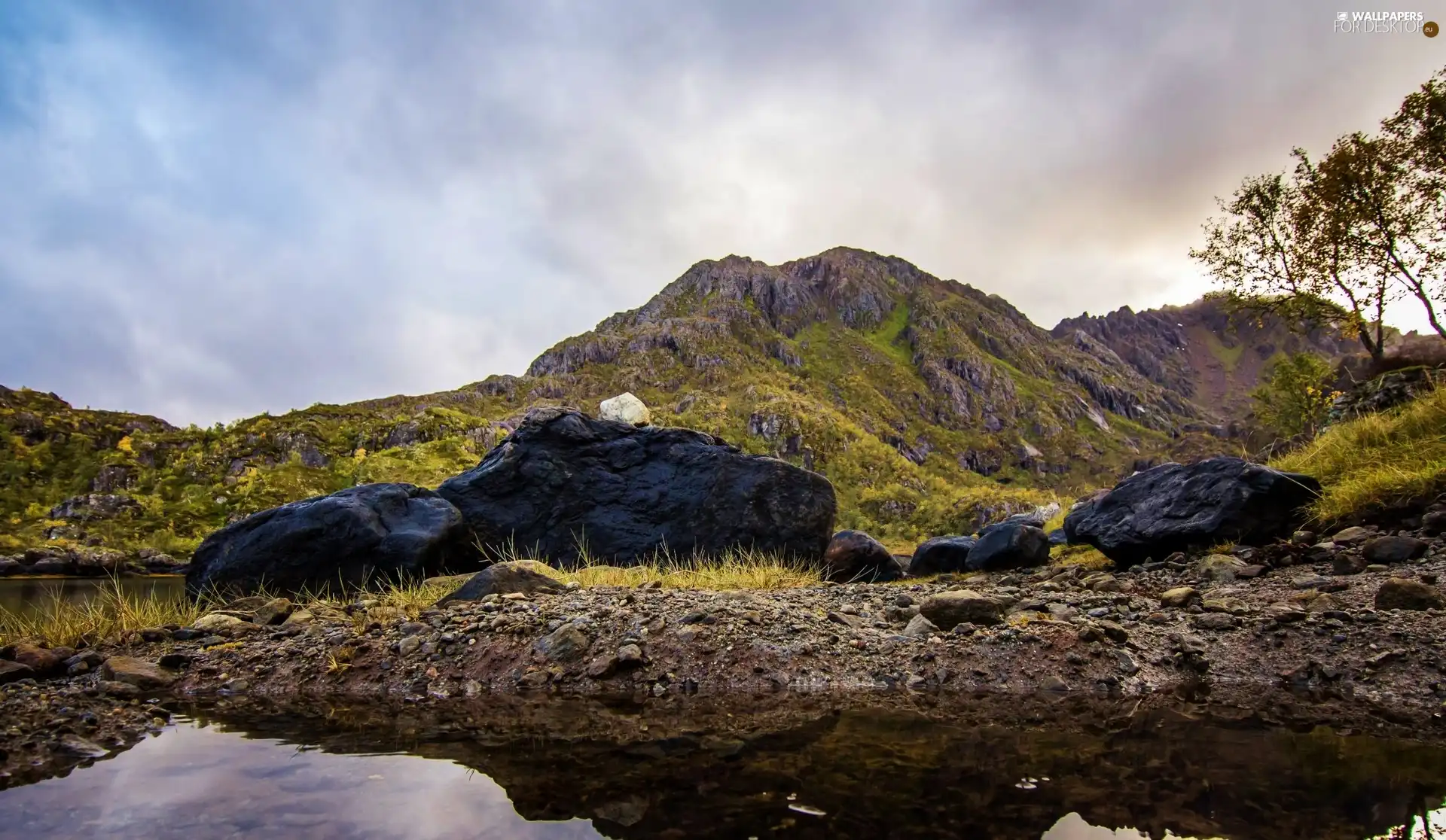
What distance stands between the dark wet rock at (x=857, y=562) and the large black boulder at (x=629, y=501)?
0.33 metres

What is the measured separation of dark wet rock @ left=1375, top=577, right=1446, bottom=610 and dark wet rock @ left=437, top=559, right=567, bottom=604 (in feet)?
26.7

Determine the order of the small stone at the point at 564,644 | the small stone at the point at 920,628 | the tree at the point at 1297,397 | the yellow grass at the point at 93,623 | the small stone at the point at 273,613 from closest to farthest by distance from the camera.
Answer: the small stone at the point at 564,644 → the small stone at the point at 920,628 → the yellow grass at the point at 93,623 → the small stone at the point at 273,613 → the tree at the point at 1297,397

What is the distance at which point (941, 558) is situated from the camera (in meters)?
15.7

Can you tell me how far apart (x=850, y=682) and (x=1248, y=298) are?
73.2 feet

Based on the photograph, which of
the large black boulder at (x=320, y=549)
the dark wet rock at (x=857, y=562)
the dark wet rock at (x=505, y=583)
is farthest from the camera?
the dark wet rock at (x=857, y=562)

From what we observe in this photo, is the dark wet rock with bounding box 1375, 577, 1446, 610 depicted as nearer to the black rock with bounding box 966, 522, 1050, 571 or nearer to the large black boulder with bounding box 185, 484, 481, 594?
the black rock with bounding box 966, 522, 1050, 571

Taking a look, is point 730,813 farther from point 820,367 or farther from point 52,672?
point 820,367

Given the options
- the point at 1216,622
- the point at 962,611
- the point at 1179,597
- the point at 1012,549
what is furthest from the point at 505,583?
the point at 1012,549

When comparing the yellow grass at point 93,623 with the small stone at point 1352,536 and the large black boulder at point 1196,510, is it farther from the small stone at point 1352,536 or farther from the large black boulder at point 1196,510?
the small stone at point 1352,536

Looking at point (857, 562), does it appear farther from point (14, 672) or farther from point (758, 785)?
point (14, 672)

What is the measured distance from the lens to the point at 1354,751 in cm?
299

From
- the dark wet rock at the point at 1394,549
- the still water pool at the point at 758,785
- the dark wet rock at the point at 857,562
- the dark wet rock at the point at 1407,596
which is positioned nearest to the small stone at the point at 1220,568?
the dark wet rock at the point at 1394,549

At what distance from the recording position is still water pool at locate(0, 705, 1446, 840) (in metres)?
2.30

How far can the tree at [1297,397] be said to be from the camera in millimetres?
20031
